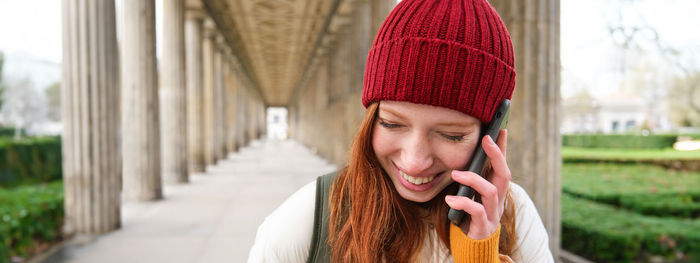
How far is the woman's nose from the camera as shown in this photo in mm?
1134

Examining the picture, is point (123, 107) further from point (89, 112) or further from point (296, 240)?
point (296, 240)

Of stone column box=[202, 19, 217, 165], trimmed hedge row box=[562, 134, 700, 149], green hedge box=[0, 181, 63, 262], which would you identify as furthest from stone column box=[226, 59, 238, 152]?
trimmed hedge row box=[562, 134, 700, 149]

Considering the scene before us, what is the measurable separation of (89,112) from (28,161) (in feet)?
25.1

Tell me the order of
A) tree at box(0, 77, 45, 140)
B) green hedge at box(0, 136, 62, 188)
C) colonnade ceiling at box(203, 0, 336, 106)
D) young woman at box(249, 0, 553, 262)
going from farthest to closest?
tree at box(0, 77, 45, 140) < colonnade ceiling at box(203, 0, 336, 106) < green hedge at box(0, 136, 62, 188) < young woman at box(249, 0, 553, 262)

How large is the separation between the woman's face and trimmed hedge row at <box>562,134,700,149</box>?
21997mm

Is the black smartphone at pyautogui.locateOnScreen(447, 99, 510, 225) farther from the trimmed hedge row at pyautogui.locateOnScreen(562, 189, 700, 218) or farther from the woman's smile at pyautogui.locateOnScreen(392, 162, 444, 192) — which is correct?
the trimmed hedge row at pyautogui.locateOnScreen(562, 189, 700, 218)

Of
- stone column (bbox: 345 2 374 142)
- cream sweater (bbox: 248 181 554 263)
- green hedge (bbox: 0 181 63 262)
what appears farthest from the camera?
stone column (bbox: 345 2 374 142)

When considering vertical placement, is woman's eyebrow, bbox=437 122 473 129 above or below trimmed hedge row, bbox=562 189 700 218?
above

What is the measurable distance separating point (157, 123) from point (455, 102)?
8368mm

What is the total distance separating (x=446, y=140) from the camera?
1.16 m

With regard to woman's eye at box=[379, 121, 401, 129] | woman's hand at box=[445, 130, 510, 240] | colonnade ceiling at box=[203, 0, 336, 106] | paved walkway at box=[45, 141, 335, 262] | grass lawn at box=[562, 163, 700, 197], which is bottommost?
paved walkway at box=[45, 141, 335, 262]

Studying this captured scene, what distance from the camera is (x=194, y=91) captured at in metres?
13.4

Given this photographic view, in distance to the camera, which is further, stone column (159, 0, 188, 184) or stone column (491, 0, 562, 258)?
stone column (159, 0, 188, 184)

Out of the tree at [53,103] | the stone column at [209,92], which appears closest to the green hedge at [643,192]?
the stone column at [209,92]
